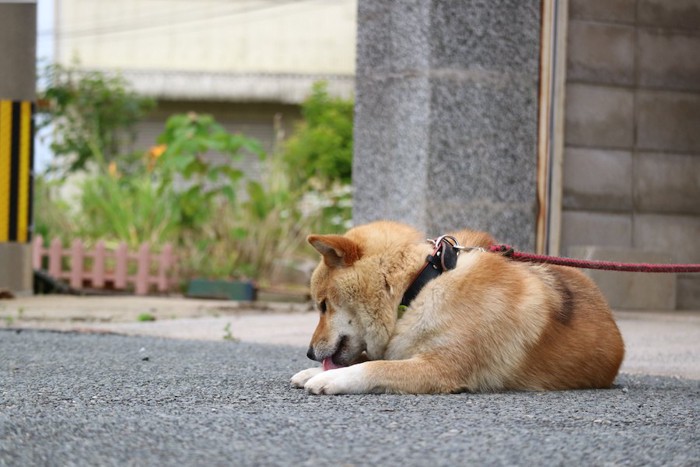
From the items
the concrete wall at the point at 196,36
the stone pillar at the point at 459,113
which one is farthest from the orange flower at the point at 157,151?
the concrete wall at the point at 196,36

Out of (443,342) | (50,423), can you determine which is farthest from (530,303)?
(50,423)

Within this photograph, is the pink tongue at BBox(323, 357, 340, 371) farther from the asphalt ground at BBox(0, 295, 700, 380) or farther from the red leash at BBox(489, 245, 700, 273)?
the asphalt ground at BBox(0, 295, 700, 380)

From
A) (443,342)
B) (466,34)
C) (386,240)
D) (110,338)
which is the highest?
(466,34)

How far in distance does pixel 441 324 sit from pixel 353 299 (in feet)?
1.19

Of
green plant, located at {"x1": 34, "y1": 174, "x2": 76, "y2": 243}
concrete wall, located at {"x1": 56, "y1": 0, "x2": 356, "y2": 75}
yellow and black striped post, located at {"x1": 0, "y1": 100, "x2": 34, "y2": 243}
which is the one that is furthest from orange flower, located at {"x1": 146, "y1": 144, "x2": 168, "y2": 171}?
concrete wall, located at {"x1": 56, "y1": 0, "x2": 356, "y2": 75}

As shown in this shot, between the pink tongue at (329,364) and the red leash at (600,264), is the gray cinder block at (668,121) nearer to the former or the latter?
the red leash at (600,264)

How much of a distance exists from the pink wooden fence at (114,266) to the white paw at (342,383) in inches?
260

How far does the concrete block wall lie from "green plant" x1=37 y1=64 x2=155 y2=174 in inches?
343

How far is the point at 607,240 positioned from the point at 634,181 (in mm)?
484

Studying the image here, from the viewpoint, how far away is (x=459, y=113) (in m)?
6.50

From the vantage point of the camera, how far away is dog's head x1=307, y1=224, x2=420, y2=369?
377 cm

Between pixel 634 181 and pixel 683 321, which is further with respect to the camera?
pixel 634 181

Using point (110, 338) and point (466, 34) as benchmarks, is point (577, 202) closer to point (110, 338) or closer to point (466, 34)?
point (466, 34)

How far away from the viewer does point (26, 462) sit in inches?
95.6
